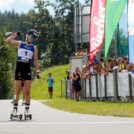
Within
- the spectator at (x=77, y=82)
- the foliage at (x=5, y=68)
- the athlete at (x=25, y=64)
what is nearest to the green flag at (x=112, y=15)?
the spectator at (x=77, y=82)

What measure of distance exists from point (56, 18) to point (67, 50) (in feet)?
19.2

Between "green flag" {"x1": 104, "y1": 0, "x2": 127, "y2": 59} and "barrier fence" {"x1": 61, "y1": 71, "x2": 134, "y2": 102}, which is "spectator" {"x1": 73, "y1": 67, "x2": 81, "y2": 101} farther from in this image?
"green flag" {"x1": 104, "y1": 0, "x2": 127, "y2": 59}

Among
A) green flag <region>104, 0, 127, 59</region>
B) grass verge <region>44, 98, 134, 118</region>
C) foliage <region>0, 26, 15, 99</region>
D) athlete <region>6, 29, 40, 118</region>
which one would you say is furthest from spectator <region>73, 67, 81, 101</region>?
foliage <region>0, 26, 15, 99</region>

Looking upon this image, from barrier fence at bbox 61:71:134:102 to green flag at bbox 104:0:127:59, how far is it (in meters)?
1.45

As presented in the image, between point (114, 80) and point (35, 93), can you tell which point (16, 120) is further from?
point (35, 93)

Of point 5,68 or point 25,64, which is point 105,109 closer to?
point 25,64

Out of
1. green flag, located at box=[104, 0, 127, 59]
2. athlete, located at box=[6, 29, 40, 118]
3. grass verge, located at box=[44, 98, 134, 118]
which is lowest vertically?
grass verge, located at box=[44, 98, 134, 118]

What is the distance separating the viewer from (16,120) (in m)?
11.7

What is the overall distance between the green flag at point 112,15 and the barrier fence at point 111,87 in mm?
1449

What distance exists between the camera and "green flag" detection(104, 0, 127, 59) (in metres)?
19.9

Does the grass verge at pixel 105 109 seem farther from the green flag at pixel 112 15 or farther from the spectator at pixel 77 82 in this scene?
the spectator at pixel 77 82

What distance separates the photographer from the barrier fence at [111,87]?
64.7 ft

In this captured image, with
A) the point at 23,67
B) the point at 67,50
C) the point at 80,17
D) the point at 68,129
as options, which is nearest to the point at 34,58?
the point at 23,67

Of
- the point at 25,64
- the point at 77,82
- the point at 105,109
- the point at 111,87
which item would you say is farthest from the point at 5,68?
the point at 25,64
